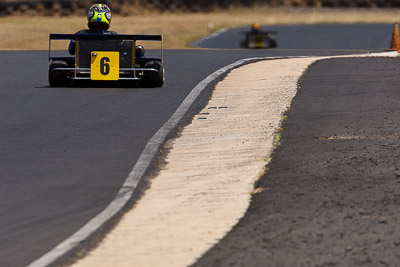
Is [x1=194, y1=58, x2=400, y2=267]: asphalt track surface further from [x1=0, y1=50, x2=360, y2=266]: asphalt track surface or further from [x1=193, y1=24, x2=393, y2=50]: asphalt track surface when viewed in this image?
[x1=193, y1=24, x2=393, y2=50]: asphalt track surface

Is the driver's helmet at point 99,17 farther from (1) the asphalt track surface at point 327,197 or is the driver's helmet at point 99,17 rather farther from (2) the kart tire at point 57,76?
(1) the asphalt track surface at point 327,197

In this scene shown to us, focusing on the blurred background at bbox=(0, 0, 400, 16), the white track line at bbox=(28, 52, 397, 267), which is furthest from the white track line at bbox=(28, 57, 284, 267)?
the blurred background at bbox=(0, 0, 400, 16)

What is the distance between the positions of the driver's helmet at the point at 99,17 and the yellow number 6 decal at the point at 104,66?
94cm

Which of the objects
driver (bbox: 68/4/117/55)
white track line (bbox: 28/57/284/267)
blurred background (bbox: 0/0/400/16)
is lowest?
blurred background (bbox: 0/0/400/16)

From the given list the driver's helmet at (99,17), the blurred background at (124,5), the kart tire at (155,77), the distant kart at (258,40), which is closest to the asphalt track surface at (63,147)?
the kart tire at (155,77)

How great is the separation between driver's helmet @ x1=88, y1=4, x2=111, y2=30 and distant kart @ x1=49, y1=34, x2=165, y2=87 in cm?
56

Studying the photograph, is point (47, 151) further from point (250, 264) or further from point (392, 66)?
point (392, 66)

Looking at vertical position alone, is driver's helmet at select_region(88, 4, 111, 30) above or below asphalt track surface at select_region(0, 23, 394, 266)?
above

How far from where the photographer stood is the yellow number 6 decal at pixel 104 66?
15.7 m

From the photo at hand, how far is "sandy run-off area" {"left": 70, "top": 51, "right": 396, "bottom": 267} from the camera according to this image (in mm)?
5918

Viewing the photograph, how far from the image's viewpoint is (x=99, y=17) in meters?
16.5

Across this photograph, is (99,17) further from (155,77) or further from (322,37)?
(322,37)

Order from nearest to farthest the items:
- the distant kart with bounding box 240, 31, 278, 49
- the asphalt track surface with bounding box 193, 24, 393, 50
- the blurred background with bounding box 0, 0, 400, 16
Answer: the distant kart with bounding box 240, 31, 278, 49
the asphalt track surface with bounding box 193, 24, 393, 50
the blurred background with bounding box 0, 0, 400, 16

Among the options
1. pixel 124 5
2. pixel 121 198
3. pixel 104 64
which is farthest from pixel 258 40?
pixel 121 198
